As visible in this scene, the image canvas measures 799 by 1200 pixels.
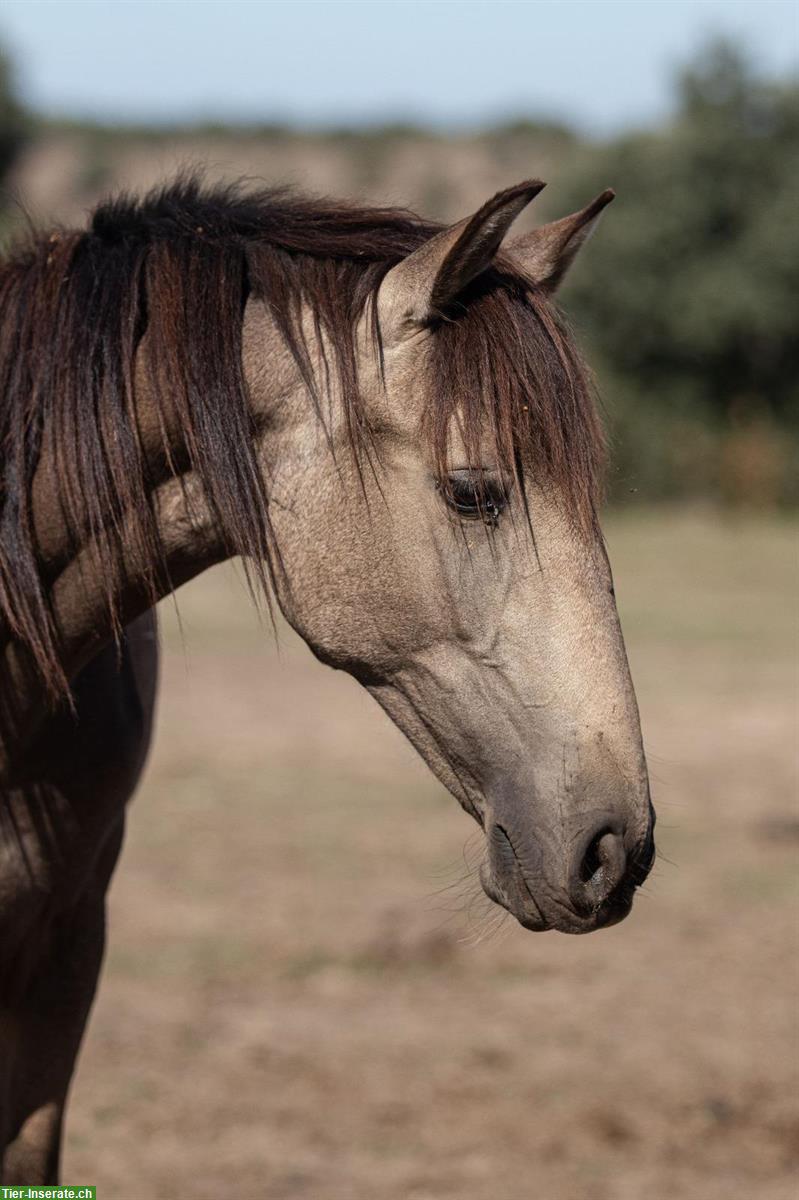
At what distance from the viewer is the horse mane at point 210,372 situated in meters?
2.06

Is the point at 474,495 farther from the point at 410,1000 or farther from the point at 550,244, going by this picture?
the point at 410,1000

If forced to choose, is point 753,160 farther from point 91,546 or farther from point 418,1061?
point 91,546

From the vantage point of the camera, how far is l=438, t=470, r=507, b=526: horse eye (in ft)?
6.65

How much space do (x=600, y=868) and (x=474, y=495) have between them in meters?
0.61

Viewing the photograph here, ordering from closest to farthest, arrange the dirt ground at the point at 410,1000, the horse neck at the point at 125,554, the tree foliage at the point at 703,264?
the horse neck at the point at 125,554
the dirt ground at the point at 410,1000
the tree foliage at the point at 703,264

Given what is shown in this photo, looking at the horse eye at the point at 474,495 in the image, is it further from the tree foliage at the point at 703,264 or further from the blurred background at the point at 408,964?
the tree foliage at the point at 703,264

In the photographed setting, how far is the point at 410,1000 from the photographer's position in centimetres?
504

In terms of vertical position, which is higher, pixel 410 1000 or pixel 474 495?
pixel 474 495

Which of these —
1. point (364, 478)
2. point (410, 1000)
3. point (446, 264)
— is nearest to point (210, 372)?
point (364, 478)

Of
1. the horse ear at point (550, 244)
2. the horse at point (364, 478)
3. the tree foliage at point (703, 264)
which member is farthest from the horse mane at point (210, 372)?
the tree foliage at point (703, 264)

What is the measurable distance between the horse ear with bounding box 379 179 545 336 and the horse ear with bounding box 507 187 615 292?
0.19 metres

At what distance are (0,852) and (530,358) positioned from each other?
1386 millimetres

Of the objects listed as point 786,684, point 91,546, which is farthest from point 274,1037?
point 786,684

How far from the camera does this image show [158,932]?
5.71 m
